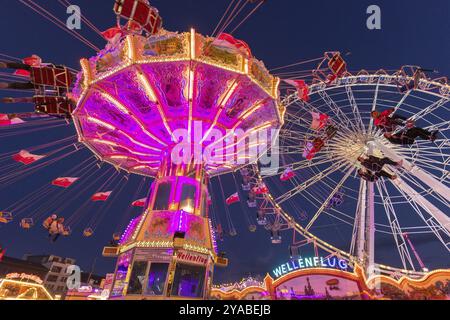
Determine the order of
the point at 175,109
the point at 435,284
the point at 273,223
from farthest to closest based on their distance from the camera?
the point at 273,223 → the point at 175,109 → the point at 435,284

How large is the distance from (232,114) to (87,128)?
862 centimetres

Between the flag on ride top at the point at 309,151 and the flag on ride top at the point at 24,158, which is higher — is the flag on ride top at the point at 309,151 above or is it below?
above

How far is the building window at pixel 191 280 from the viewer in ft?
46.4

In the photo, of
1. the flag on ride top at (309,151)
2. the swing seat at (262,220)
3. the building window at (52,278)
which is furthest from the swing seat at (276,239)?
the building window at (52,278)

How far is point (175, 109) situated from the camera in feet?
54.6

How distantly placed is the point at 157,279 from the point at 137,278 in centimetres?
97

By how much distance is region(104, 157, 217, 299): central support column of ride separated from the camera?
13.6 m

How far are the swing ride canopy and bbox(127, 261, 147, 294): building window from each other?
6.56 meters

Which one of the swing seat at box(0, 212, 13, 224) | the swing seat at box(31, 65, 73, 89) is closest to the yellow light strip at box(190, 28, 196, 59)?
the swing seat at box(31, 65, 73, 89)

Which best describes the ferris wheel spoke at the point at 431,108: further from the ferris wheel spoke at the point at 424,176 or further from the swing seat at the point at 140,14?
the swing seat at the point at 140,14

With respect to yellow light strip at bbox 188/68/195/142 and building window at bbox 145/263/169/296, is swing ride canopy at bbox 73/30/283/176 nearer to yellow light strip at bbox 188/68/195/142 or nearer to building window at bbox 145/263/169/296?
yellow light strip at bbox 188/68/195/142

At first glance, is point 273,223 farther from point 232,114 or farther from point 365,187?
point 232,114

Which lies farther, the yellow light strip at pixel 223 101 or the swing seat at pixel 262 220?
the swing seat at pixel 262 220
